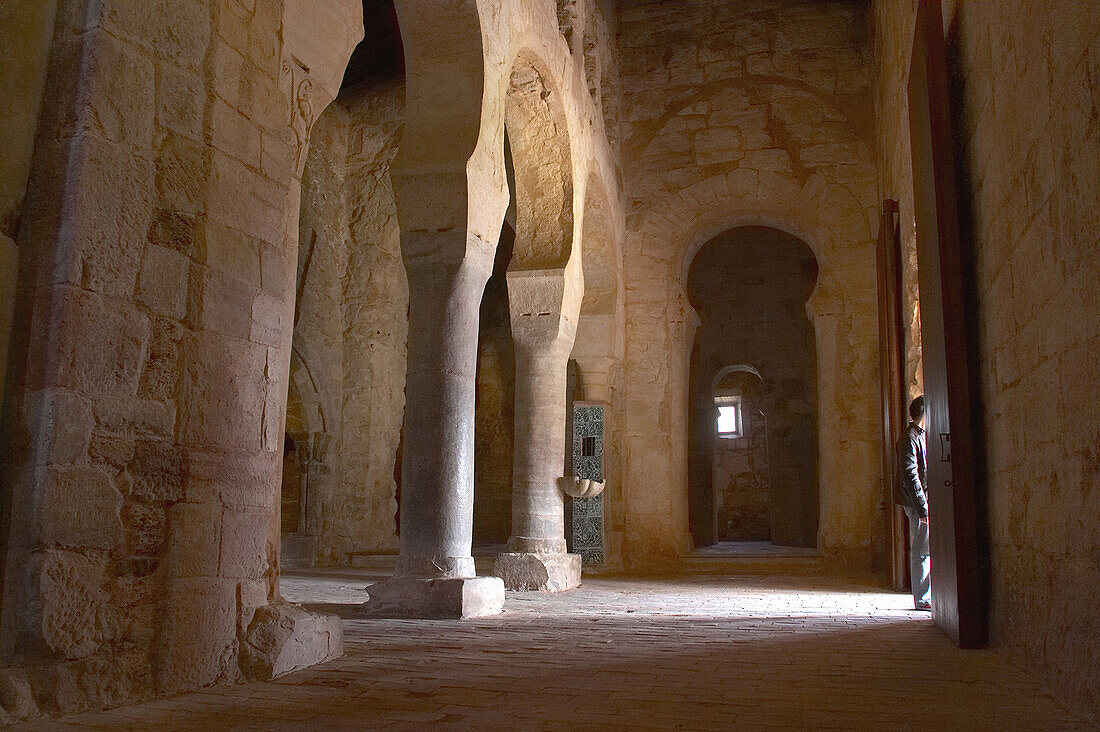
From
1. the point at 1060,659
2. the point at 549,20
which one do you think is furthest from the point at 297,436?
the point at 1060,659

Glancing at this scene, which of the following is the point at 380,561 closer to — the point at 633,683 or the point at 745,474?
the point at 633,683

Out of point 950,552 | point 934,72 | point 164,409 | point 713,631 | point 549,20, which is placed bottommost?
point 713,631

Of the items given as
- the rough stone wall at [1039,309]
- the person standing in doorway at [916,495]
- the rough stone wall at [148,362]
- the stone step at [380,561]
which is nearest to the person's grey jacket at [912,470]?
the person standing in doorway at [916,495]

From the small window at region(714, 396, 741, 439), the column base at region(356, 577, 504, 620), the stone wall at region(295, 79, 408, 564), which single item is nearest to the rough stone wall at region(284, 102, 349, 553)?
the stone wall at region(295, 79, 408, 564)

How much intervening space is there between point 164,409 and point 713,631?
3045 mm

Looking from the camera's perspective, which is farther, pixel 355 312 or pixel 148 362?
pixel 355 312

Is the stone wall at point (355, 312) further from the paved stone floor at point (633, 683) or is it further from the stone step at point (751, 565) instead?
the paved stone floor at point (633, 683)

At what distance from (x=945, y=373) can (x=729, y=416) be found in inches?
572

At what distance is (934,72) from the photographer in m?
4.42

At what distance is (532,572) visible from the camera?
7.66 metres

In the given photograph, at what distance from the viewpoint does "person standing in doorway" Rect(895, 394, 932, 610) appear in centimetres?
608

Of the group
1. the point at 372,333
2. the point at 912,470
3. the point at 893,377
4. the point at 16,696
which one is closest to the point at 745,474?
the point at 372,333

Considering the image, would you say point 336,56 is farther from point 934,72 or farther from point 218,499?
point 934,72

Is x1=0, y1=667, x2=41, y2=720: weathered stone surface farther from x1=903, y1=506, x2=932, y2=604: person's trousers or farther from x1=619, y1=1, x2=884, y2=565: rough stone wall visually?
x1=619, y1=1, x2=884, y2=565: rough stone wall
